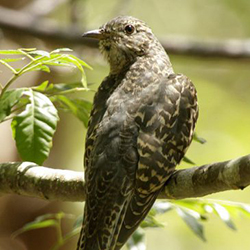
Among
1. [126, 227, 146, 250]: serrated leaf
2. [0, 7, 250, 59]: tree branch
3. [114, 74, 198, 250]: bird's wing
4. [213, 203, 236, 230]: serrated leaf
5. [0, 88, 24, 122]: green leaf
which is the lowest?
[0, 7, 250, 59]: tree branch

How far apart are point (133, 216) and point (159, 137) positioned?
514mm

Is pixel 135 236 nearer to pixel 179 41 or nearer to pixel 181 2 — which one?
pixel 179 41

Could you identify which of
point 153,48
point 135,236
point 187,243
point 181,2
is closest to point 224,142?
point 187,243

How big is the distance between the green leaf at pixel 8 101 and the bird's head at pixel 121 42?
1365 millimetres

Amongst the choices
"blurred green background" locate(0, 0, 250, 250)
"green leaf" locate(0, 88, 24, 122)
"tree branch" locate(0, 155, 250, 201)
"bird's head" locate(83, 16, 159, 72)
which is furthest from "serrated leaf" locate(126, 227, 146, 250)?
"blurred green background" locate(0, 0, 250, 250)

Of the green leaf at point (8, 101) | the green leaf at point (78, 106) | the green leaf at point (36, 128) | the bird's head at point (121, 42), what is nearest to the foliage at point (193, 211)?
the green leaf at point (36, 128)

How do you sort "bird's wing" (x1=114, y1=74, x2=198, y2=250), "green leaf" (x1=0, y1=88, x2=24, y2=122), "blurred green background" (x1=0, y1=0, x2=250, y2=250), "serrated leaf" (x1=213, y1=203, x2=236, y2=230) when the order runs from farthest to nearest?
"blurred green background" (x1=0, y1=0, x2=250, y2=250), "bird's wing" (x1=114, y1=74, x2=198, y2=250), "serrated leaf" (x1=213, y1=203, x2=236, y2=230), "green leaf" (x1=0, y1=88, x2=24, y2=122)

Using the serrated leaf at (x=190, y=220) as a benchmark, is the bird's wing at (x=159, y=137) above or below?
above

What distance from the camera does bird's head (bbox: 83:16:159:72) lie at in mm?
4680

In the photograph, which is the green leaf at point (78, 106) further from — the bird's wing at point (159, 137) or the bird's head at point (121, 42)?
the bird's head at point (121, 42)

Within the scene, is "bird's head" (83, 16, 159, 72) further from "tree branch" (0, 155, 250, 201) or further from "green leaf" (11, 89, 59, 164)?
"green leaf" (11, 89, 59, 164)

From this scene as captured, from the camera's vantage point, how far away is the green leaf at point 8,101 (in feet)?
10.8

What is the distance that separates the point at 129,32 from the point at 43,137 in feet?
5.25

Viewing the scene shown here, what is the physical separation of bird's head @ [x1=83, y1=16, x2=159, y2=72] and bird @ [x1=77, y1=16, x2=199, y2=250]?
21cm
